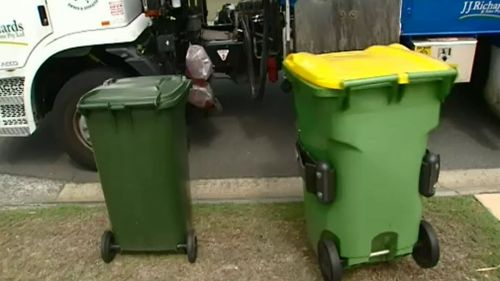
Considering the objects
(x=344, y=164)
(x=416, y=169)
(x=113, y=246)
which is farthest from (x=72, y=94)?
(x=416, y=169)

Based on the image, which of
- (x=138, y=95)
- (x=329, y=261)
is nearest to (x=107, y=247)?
(x=138, y=95)

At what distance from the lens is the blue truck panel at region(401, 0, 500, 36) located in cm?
340

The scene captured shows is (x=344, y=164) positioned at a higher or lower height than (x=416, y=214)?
higher

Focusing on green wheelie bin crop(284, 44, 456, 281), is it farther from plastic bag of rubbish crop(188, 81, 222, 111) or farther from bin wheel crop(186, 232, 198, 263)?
plastic bag of rubbish crop(188, 81, 222, 111)

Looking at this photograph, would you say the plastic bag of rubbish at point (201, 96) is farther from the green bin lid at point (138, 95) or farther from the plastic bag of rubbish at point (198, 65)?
the green bin lid at point (138, 95)

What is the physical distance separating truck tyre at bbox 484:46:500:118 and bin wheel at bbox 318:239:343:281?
7.63 ft

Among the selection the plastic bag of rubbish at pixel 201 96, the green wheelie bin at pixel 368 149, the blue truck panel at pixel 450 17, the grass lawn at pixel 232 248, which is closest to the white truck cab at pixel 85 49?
the plastic bag of rubbish at pixel 201 96

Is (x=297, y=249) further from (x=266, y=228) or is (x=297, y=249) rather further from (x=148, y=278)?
(x=148, y=278)

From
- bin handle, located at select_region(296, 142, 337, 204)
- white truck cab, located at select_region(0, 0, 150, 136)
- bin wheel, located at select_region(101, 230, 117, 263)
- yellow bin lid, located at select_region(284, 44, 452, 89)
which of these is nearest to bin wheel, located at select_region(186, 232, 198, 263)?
bin wheel, located at select_region(101, 230, 117, 263)

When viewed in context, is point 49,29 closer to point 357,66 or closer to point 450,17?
point 357,66

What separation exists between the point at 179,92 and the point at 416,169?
1236 millimetres

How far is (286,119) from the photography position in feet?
15.3

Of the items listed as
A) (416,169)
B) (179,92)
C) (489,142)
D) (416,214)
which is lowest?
(489,142)

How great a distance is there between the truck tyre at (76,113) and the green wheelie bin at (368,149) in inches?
71.5
